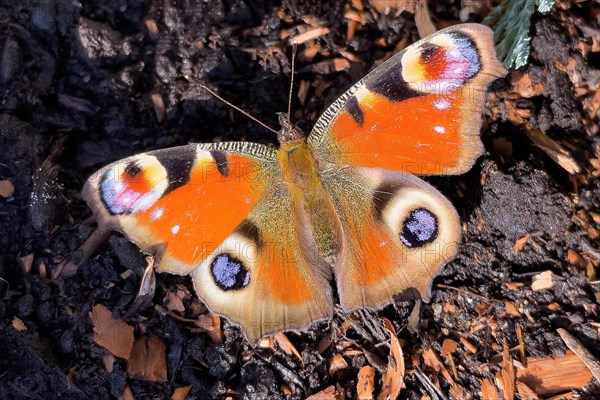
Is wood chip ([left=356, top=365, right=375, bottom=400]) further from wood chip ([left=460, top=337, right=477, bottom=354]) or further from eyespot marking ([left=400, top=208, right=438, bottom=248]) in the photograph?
eyespot marking ([left=400, top=208, right=438, bottom=248])

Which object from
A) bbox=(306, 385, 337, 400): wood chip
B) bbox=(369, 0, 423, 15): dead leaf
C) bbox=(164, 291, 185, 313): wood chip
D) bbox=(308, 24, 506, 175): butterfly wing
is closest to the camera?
bbox=(308, 24, 506, 175): butterfly wing

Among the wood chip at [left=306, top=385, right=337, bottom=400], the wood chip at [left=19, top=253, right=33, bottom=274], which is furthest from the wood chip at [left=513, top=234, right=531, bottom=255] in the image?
the wood chip at [left=19, top=253, right=33, bottom=274]

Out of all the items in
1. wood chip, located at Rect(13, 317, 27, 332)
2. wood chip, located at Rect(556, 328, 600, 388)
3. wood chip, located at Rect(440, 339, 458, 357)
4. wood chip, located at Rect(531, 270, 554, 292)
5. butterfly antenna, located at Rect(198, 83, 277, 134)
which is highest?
butterfly antenna, located at Rect(198, 83, 277, 134)

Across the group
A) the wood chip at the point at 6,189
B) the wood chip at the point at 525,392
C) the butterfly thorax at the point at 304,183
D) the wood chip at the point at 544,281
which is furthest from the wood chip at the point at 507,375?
the wood chip at the point at 6,189

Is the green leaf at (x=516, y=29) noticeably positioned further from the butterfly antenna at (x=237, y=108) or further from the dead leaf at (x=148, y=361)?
the dead leaf at (x=148, y=361)

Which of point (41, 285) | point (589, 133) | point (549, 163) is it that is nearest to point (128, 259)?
point (41, 285)

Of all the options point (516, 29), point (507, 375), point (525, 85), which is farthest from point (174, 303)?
point (516, 29)

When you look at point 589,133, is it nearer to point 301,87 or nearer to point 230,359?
point 301,87
